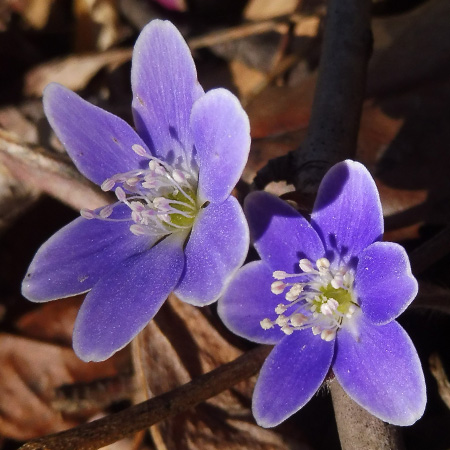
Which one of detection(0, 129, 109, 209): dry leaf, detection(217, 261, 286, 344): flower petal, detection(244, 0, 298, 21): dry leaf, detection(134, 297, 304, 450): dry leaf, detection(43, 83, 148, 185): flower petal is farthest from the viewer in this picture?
detection(244, 0, 298, 21): dry leaf

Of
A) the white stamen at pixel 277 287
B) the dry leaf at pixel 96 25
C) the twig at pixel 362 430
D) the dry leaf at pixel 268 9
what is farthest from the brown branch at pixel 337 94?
the dry leaf at pixel 96 25

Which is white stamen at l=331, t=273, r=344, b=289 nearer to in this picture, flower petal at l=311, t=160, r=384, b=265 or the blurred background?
flower petal at l=311, t=160, r=384, b=265

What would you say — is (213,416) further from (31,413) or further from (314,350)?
(31,413)

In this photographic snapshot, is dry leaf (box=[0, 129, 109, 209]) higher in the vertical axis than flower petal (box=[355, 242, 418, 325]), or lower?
lower

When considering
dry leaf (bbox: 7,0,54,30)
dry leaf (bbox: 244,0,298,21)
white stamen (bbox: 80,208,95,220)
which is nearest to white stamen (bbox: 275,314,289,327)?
white stamen (bbox: 80,208,95,220)

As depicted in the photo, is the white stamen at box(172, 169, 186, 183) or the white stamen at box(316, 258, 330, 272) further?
the white stamen at box(172, 169, 186, 183)

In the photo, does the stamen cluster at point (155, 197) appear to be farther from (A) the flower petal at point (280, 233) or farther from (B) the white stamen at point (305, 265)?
(B) the white stamen at point (305, 265)
